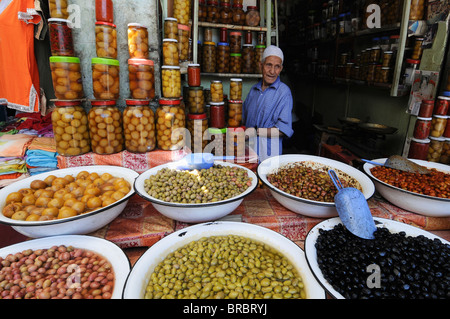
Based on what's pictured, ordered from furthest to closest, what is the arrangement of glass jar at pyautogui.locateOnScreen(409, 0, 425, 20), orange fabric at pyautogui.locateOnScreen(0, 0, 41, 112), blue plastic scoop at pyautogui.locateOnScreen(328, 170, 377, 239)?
glass jar at pyautogui.locateOnScreen(409, 0, 425, 20), orange fabric at pyautogui.locateOnScreen(0, 0, 41, 112), blue plastic scoop at pyautogui.locateOnScreen(328, 170, 377, 239)

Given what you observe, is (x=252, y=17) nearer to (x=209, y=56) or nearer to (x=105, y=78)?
(x=209, y=56)

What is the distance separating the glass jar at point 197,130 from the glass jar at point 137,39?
0.54 m

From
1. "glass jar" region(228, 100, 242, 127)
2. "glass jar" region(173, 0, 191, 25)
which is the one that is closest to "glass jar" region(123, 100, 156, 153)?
"glass jar" region(228, 100, 242, 127)

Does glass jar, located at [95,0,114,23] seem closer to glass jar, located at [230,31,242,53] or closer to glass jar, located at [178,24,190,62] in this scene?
glass jar, located at [178,24,190,62]

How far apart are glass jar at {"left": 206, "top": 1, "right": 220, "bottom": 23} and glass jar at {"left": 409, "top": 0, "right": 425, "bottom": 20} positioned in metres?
2.23

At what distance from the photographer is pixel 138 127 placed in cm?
169

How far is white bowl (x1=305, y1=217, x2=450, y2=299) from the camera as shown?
0.93 meters

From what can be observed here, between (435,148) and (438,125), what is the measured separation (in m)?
0.19

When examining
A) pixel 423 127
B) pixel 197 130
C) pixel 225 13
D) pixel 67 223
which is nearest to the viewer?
pixel 67 223

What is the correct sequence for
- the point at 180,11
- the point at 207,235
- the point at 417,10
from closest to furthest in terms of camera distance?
the point at 207,235 < the point at 180,11 < the point at 417,10

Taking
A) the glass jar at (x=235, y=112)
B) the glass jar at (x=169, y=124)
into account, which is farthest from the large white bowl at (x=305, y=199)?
the glass jar at (x=169, y=124)

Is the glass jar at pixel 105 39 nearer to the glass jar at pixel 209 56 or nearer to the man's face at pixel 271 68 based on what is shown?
the man's face at pixel 271 68

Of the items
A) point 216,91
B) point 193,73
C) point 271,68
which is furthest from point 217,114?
point 271,68
